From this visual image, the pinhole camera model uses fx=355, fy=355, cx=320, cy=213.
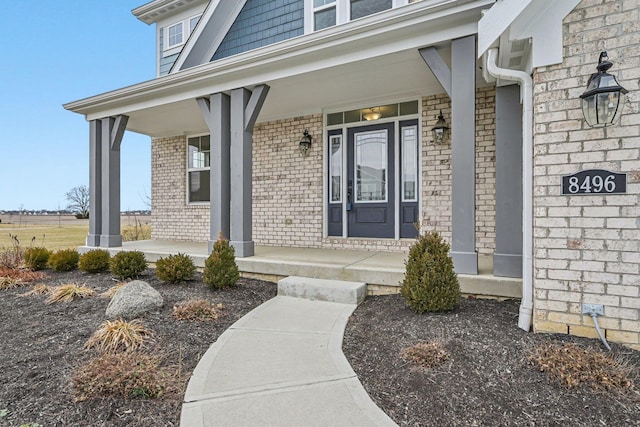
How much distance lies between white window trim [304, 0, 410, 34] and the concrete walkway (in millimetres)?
5083

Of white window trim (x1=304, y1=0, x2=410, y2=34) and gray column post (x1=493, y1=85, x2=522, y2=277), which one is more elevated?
white window trim (x1=304, y1=0, x2=410, y2=34)

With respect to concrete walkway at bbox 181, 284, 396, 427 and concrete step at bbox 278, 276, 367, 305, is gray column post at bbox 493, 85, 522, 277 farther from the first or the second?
concrete walkway at bbox 181, 284, 396, 427

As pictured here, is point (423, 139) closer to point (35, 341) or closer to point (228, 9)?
point (228, 9)

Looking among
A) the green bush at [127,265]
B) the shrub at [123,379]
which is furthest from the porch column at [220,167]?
the shrub at [123,379]


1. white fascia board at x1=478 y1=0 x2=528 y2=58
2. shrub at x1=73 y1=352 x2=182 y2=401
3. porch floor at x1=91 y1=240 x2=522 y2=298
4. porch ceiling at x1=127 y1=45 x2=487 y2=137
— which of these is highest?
porch ceiling at x1=127 y1=45 x2=487 y2=137

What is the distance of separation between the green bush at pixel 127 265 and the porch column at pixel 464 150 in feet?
14.8

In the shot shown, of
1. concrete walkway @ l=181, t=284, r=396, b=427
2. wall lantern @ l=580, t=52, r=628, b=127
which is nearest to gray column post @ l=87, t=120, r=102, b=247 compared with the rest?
concrete walkway @ l=181, t=284, r=396, b=427

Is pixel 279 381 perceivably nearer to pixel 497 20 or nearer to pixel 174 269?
pixel 174 269

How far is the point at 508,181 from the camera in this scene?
13.3 feet

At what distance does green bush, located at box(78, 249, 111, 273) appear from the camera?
587cm

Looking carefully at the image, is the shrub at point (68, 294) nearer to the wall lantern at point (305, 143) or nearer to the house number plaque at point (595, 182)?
the wall lantern at point (305, 143)

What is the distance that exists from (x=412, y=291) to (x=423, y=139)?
126 inches

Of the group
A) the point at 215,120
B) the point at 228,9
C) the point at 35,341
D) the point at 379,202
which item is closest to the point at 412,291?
the point at 379,202

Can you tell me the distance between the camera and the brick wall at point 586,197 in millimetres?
2717
